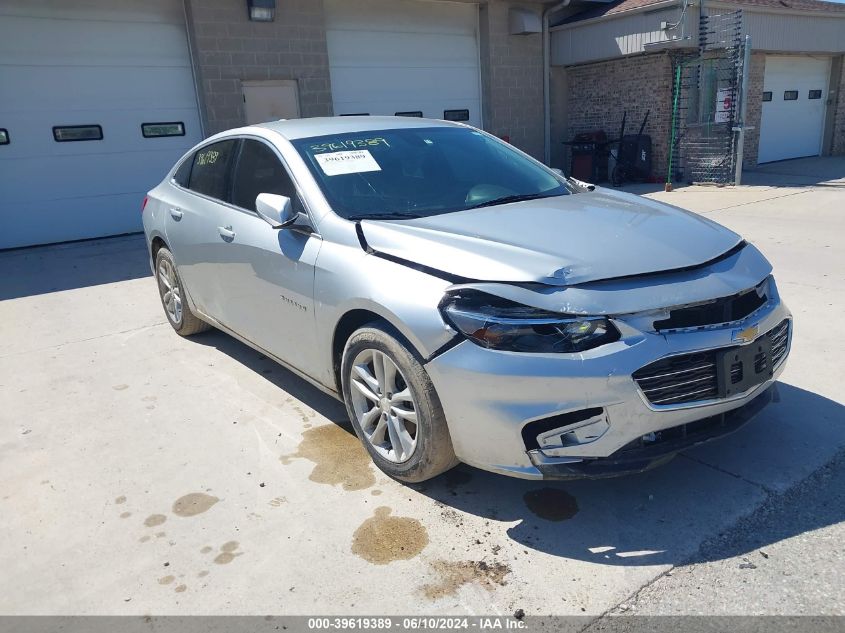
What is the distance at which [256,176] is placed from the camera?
389cm

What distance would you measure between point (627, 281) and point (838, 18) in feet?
59.7

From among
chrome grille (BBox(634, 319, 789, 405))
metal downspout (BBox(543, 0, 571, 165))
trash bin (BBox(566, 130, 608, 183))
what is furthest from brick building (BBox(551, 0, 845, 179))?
chrome grille (BBox(634, 319, 789, 405))

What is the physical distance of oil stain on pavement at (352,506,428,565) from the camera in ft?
8.50

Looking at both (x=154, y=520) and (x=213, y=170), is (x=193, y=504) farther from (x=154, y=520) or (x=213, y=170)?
(x=213, y=170)

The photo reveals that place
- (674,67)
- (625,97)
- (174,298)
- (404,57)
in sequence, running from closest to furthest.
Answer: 1. (174,298)
2. (404,57)
3. (674,67)
4. (625,97)

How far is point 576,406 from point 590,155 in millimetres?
13385

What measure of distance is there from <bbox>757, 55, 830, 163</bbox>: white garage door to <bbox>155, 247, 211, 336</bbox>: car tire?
1558 centimetres

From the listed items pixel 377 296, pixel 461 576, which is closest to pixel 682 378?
pixel 461 576

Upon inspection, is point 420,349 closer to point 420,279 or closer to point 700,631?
point 420,279

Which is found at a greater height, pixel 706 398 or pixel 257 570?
pixel 706 398

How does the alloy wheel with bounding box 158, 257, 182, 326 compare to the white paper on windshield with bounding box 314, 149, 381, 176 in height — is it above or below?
below

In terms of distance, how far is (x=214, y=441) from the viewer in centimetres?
360

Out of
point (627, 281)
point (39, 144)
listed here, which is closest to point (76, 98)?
point (39, 144)

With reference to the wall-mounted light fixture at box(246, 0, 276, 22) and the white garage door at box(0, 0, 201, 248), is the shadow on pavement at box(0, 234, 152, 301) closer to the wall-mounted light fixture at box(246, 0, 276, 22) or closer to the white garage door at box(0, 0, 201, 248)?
the white garage door at box(0, 0, 201, 248)
